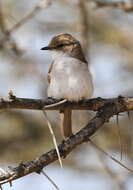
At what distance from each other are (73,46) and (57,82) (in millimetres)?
910

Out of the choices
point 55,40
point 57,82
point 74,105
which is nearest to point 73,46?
point 55,40

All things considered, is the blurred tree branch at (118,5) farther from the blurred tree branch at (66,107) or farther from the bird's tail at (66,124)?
the blurred tree branch at (66,107)

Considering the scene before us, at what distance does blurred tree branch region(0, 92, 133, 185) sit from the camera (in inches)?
139

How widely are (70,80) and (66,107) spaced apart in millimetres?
1361

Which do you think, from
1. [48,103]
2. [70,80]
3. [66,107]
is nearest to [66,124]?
[70,80]

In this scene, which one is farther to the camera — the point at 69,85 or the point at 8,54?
the point at 8,54

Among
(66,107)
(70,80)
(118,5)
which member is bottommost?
(66,107)

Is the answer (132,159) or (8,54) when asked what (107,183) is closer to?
(132,159)

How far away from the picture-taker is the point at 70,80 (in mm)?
5625

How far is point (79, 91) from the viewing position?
18.0ft

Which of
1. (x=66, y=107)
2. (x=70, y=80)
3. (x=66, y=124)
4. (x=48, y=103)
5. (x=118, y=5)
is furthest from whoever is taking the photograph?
(x=118, y=5)

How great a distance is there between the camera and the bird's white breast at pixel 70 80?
5473 mm

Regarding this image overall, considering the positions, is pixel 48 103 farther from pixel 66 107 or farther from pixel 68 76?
pixel 68 76

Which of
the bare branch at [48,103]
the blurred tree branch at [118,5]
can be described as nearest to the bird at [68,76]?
the blurred tree branch at [118,5]
